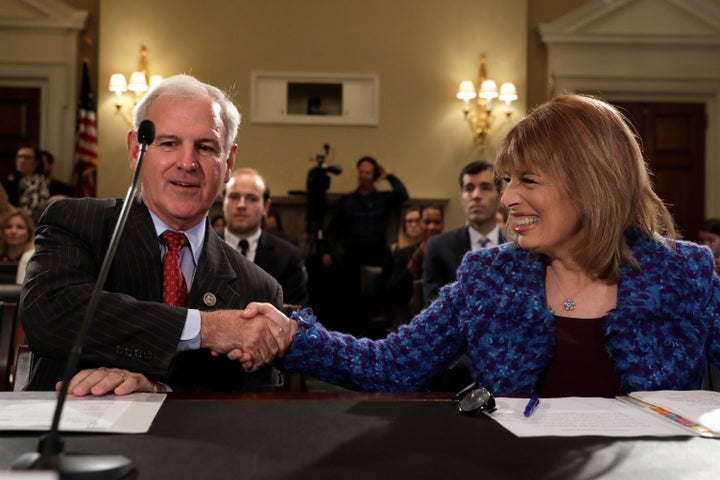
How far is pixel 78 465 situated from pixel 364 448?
0.35 metres

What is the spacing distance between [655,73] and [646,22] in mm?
544

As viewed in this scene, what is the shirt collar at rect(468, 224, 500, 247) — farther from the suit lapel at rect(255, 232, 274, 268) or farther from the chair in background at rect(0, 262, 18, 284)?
the chair in background at rect(0, 262, 18, 284)

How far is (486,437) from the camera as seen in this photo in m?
1.11

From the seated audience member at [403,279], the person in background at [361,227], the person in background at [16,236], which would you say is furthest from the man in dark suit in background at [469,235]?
the person in background at [361,227]

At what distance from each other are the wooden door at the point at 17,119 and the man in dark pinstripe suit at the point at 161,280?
23.4 feet

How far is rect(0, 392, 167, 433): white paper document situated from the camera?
1106mm

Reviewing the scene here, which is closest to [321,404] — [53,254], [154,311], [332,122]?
[154,311]

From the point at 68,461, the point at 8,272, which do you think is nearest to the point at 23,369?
the point at 68,461

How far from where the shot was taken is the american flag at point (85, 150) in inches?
311

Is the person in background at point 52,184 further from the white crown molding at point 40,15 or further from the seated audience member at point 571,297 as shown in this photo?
the seated audience member at point 571,297

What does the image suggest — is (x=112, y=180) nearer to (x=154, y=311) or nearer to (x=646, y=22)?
(x=646, y=22)

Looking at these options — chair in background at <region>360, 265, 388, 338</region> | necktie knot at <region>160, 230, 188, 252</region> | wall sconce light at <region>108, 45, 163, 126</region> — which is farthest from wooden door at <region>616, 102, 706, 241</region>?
necktie knot at <region>160, 230, 188, 252</region>

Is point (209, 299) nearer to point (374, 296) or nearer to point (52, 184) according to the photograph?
point (374, 296)

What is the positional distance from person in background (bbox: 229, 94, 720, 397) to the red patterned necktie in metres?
0.22
